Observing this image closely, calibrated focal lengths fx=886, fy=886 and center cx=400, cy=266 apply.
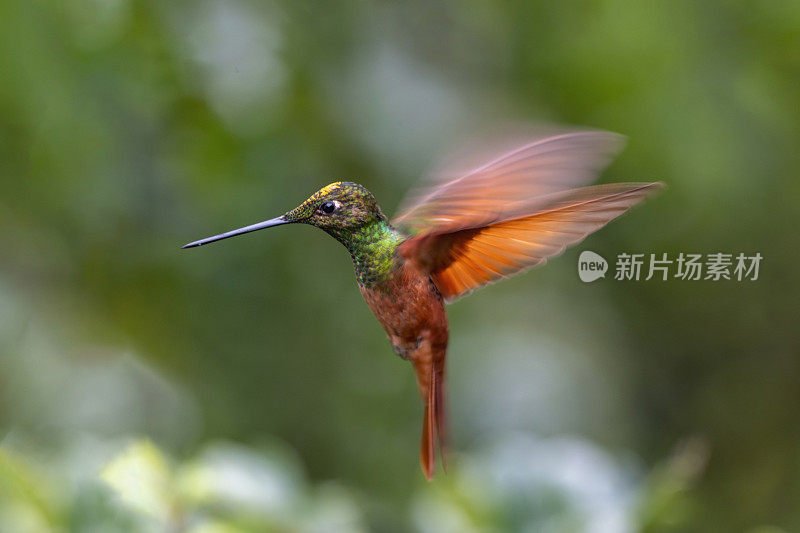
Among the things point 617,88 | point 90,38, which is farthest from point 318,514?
point 617,88

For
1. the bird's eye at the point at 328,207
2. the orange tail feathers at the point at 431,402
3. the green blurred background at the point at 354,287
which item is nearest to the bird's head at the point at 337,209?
the bird's eye at the point at 328,207

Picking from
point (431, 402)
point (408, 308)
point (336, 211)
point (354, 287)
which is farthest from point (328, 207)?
point (354, 287)

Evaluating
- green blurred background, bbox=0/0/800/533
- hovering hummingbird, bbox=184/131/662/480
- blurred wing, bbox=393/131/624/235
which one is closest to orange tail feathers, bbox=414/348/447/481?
hovering hummingbird, bbox=184/131/662/480

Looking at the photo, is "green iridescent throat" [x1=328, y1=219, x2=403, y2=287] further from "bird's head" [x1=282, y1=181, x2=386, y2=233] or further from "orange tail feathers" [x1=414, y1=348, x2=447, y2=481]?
"orange tail feathers" [x1=414, y1=348, x2=447, y2=481]

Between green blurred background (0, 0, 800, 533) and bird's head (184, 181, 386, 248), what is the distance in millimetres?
792

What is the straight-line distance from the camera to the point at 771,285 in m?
3.00

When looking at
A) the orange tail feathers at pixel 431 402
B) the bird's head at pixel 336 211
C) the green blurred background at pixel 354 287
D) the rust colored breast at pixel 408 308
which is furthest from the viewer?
the green blurred background at pixel 354 287

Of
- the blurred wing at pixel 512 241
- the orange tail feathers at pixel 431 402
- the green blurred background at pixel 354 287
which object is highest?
the green blurred background at pixel 354 287

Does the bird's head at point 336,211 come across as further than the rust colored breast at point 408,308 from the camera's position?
No

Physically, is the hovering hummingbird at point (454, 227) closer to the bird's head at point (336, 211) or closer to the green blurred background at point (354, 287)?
the bird's head at point (336, 211)

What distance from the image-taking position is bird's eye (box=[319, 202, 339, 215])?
23.8 inches

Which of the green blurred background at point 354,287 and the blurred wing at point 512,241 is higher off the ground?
the green blurred background at point 354,287

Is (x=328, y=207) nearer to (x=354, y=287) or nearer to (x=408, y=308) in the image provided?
(x=408, y=308)

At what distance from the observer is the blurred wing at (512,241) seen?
0.64m
